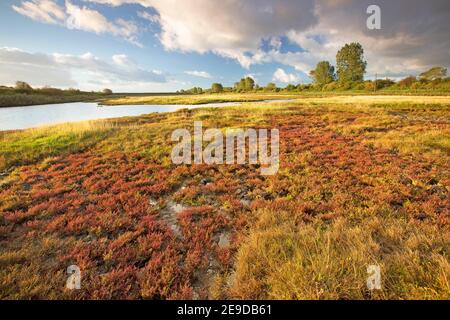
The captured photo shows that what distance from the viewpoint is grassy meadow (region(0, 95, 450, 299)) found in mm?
3826

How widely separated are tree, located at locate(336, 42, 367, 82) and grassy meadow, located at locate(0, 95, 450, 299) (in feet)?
366

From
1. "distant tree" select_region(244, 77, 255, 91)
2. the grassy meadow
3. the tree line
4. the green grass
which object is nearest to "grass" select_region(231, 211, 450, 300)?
the grassy meadow

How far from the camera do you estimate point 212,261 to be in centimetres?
482

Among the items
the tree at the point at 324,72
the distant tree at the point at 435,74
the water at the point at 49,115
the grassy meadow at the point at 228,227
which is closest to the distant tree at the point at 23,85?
the water at the point at 49,115

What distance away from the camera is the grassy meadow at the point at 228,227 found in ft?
12.6

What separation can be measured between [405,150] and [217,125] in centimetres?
1649

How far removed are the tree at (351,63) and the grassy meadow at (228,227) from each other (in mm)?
111578

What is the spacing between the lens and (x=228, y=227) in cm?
615

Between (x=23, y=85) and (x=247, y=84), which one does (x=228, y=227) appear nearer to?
(x=23, y=85)

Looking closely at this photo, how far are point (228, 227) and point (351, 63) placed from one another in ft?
406

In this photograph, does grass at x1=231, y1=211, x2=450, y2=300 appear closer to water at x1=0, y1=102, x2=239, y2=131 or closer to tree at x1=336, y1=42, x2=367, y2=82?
water at x1=0, y1=102, x2=239, y2=131
